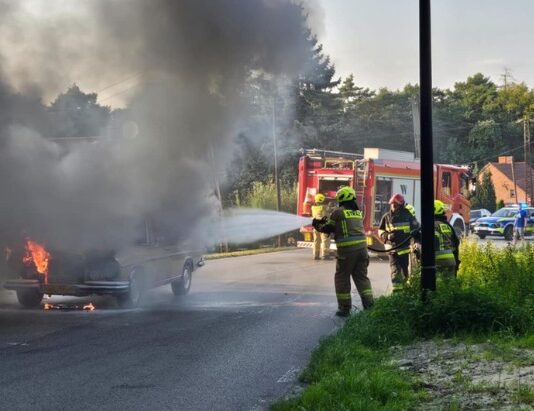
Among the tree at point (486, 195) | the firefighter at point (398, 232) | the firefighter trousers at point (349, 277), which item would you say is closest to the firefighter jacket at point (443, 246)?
the firefighter trousers at point (349, 277)

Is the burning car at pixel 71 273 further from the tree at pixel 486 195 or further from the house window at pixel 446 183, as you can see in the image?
the tree at pixel 486 195

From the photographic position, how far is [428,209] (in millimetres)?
7402

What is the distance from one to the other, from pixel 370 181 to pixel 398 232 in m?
7.96

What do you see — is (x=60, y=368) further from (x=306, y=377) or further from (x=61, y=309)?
(x=61, y=309)

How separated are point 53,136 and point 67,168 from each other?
0.65 metres

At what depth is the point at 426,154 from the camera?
737cm

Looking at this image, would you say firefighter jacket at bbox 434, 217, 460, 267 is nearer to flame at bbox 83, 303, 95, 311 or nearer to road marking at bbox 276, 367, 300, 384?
road marking at bbox 276, 367, 300, 384

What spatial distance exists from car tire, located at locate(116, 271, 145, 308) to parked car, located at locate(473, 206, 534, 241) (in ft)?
90.6

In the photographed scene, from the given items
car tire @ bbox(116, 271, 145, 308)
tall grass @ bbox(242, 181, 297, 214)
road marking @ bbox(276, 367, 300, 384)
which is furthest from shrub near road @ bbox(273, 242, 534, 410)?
tall grass @ bbox(242, 181, 297, 214)

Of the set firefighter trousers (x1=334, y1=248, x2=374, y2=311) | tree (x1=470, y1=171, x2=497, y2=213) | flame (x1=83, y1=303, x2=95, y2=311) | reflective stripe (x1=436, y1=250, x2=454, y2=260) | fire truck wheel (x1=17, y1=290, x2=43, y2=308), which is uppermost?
tree (x1=470, y1=171, x2=497, y2=213)

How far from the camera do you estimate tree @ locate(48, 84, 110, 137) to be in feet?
35.6

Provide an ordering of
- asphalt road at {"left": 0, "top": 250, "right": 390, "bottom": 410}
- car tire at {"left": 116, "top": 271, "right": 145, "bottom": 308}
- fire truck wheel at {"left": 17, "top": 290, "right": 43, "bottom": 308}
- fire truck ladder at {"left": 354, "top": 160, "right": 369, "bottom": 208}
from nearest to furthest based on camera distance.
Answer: asphalt road at {"left": 0, "top": 250, "right": 390, "bottom": 410}
car tire at {"left": 116, "top": 271, "right": 145, "bottom": 308}
fire truck wheel at {"left": 17, "top": 290, "right": 43, "bottom": 308}
fire truck ladder at {"left": 354, "top": 160, "right": 369, "bottom": 208}

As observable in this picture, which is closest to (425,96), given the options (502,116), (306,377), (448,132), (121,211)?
(306,377)

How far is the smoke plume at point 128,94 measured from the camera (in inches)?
399
